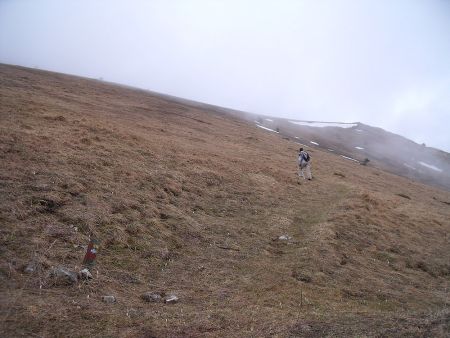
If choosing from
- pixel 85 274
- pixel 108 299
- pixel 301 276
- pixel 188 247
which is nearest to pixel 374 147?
pixel 301 276

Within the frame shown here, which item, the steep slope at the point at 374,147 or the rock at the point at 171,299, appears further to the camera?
the steep slope at the point at 374,147

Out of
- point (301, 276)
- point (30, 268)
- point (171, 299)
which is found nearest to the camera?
point (30, 268)

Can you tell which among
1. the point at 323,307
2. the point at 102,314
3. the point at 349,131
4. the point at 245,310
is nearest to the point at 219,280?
the point at 245,310

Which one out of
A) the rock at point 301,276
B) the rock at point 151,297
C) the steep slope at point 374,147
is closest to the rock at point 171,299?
the rock at point 151,297

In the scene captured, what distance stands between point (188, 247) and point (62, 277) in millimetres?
5563

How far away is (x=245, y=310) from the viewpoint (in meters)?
10.9

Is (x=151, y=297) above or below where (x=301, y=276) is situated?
below

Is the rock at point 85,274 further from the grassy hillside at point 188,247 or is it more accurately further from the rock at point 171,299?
the rock at point 171,299

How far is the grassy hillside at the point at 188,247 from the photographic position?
31.5 feet

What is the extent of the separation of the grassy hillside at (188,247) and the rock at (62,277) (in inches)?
6.8

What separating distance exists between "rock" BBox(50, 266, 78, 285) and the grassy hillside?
17cm

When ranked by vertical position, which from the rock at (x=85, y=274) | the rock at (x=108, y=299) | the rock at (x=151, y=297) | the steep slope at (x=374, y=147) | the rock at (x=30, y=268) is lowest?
the rock at (x=151, y=297)

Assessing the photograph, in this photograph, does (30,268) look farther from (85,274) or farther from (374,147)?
(374,147)

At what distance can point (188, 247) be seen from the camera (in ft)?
49.6
